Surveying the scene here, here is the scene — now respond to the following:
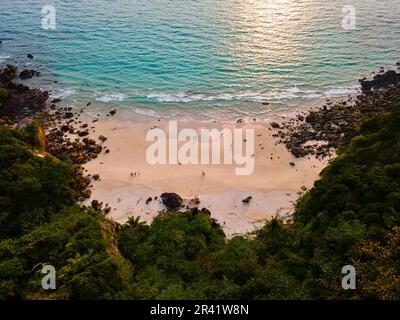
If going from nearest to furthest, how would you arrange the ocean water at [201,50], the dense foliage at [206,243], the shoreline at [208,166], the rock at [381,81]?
the dense foliage at [206,243]
the shoreline at [208,166]
the rock at [381,81]
the ocean water at [201,50]

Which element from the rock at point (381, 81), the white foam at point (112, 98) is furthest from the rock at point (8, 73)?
the rock at point (381, 81)

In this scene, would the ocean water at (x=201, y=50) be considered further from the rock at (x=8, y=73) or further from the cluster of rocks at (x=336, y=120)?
the rock at (x=8, y=73)

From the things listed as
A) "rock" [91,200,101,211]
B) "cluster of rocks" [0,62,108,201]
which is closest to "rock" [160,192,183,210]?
"rock" [91,200,101,211]

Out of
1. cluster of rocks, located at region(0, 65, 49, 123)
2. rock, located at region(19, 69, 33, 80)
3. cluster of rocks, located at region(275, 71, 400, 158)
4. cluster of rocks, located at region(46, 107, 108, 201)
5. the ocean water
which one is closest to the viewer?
cluster of rocks, located at region(46, 107, 108, 201)

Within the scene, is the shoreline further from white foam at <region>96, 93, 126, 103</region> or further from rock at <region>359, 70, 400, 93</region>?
white foam at <region>96, 93, 126, 103</region>

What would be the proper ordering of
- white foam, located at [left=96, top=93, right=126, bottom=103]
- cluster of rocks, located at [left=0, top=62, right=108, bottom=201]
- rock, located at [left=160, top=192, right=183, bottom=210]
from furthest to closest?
white foam, located at [left=96, top=93, right=126, bottom=103] → cluster of rocks, located at [left=0, top=62, right=108, bottom=201] → rock, located at [left=160, top=192, right=183, bottom=210]

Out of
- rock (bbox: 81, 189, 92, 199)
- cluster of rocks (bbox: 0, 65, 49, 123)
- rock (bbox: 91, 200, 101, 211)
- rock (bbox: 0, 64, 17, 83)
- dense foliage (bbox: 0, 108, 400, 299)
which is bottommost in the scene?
dense foliage (bbox: 0, 108, 400, 299)

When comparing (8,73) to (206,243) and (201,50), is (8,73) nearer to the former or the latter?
(201,50)
